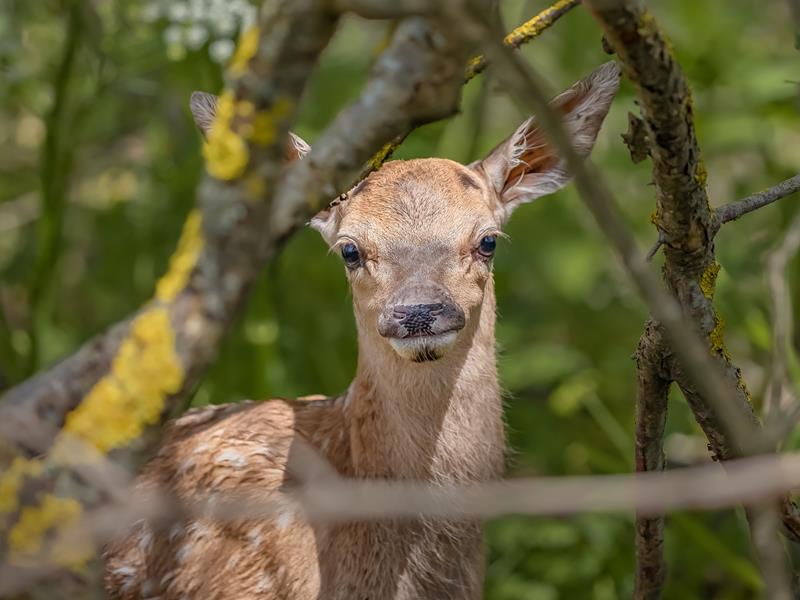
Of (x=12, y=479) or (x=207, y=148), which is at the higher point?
(x=207, y=148)

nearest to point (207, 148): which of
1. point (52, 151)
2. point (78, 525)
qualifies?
point (78, 525)

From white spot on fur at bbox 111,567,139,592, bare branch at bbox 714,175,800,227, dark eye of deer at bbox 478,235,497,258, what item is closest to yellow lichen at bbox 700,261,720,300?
bare branch at bbox 714,175,800,227

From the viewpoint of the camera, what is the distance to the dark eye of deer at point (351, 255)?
4.17m

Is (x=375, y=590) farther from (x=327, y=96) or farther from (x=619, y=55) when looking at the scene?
(x=327, y=96)

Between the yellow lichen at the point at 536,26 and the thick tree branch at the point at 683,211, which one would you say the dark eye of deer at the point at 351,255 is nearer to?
the yellow lichen at the point at 536,26

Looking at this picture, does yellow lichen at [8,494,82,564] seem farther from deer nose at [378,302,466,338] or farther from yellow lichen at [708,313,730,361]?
yellow lichen at [708,313,730,361]

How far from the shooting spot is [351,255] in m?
4.19

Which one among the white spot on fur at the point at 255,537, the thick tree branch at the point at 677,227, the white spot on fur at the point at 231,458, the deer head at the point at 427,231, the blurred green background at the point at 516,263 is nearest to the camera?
the thick tree branch at the point at 677,227

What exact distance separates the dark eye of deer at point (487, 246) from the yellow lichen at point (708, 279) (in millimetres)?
1088

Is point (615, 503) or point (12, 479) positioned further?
point (12, 479)

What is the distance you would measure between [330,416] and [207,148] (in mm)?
2297

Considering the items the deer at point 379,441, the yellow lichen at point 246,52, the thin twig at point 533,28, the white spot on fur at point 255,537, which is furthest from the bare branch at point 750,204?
the white spot on fur at point 255,537

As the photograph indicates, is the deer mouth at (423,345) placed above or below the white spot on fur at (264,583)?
above

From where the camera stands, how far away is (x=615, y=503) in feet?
5.56
